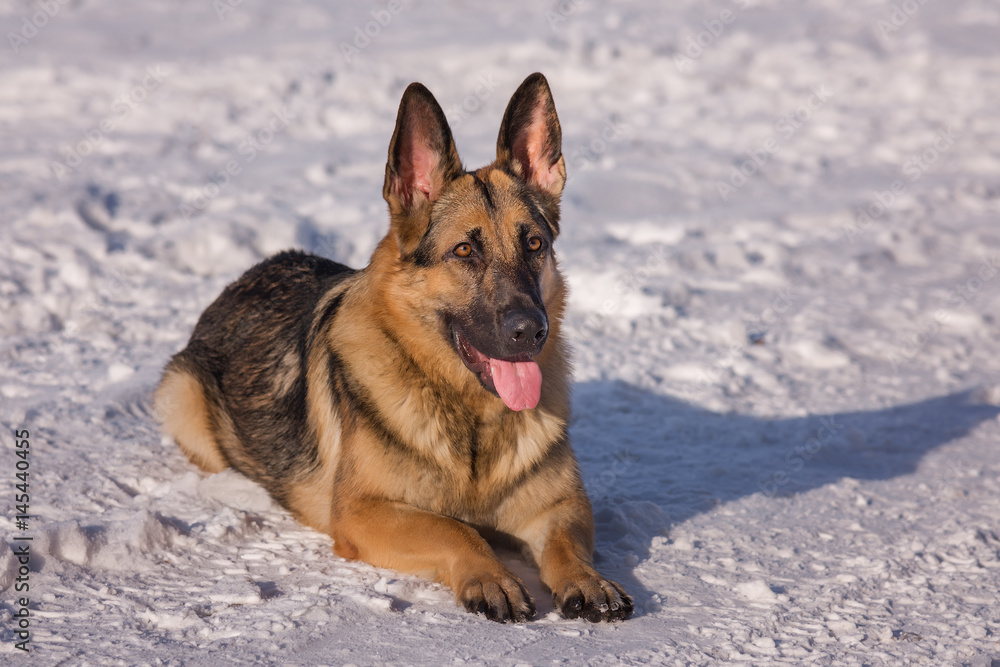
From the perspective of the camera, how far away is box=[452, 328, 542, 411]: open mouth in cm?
407

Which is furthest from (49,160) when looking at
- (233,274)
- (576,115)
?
(576,115)

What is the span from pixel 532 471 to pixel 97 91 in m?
10.3

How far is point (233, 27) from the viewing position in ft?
48.1

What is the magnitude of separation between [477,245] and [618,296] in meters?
4.06

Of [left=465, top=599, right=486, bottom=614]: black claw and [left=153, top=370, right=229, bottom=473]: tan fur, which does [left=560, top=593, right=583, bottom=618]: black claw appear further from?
[left=153, top=370, right=229, bottom=473]: tan fur

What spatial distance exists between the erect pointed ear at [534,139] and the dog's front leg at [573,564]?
1.66m

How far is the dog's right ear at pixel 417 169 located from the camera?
420 centimetres

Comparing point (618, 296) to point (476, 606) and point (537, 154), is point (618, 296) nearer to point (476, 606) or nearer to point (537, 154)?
point (537, 154)

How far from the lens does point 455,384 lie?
13.9 feet

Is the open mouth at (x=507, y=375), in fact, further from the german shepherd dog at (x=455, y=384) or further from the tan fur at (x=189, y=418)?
the tan fur at (x=189, y=418)

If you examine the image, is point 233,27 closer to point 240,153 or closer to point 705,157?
point 240,153

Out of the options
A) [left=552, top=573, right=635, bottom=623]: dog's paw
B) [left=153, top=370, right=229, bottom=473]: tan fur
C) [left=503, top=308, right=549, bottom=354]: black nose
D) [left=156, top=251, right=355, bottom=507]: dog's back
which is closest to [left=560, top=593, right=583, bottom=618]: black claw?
[left=552, top=573, right=635, bottom=623]: dog's paw

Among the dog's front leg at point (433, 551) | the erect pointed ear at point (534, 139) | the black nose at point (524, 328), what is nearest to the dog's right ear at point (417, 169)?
the erect pointed ear at point (534, 139)

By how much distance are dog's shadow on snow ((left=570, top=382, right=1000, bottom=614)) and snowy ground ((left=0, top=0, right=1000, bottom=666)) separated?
0.10ft
